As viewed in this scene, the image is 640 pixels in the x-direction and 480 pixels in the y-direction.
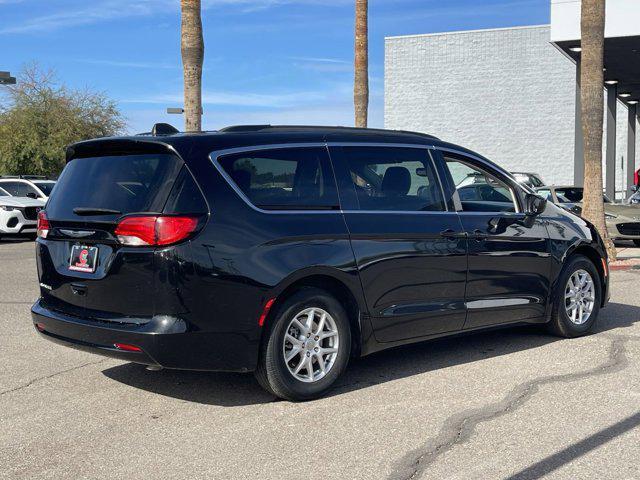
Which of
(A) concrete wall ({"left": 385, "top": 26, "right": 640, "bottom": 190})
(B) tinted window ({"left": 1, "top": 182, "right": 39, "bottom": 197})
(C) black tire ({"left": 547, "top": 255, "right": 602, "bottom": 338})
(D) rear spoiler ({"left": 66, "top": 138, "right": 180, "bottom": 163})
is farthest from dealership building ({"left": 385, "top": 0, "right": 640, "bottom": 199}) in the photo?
(D) rear spoiler ({"left": 66, "top": 138, "right": 180, "bottom": 163})

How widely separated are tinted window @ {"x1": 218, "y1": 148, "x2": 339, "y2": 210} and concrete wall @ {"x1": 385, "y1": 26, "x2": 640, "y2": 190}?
38375 millimetres

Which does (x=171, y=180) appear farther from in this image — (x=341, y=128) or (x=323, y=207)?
(x=341, y=128)

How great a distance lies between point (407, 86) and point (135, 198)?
136 ft

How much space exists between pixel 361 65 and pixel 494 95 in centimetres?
2384

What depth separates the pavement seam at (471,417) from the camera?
173 inches

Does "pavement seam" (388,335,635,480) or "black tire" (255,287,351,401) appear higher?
"black tire" (255,287,351,401)

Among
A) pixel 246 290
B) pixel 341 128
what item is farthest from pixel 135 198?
pixel 341 128

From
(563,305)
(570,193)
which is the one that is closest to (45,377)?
(563,305)

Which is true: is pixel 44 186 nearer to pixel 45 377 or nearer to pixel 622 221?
pixel 622 221

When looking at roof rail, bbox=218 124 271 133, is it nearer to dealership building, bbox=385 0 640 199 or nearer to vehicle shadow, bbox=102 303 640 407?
vehicle shadow, bbox=102 303 640 407

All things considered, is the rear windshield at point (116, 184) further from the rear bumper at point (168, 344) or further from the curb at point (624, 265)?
the curb at point (624, 265)

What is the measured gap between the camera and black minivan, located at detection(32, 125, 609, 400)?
5.11 m

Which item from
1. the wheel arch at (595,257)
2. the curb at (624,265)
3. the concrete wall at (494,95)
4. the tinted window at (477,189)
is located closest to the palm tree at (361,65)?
the curb at (624,265)

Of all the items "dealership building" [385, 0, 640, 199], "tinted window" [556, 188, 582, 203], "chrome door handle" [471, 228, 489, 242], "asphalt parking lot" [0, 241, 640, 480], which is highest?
"dealership building" [385, 0, 640, 199]
